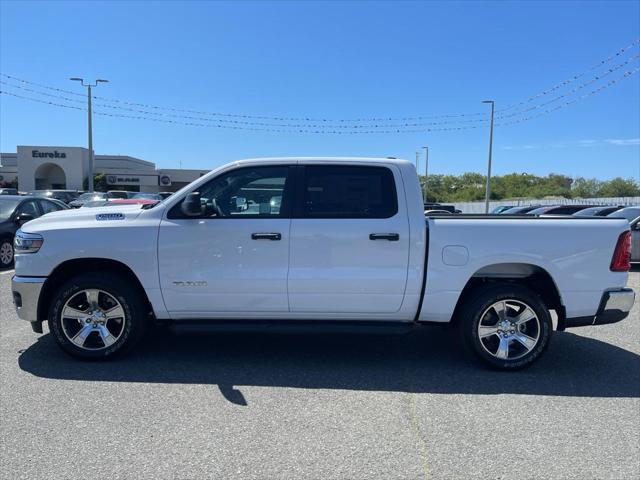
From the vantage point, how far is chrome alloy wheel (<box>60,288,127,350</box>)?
15.5 feet

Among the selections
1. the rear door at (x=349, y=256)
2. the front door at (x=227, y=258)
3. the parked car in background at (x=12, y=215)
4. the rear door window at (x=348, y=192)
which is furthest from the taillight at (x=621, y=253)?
the parked car in background at (x=12, y=215)

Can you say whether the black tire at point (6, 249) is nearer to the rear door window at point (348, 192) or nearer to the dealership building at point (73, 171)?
the rear door window at point (348, 192)

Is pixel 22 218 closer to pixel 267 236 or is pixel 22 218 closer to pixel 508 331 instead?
pixel 267 236

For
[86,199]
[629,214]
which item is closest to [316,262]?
[629,214]

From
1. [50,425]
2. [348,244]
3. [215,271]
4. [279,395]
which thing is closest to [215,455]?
[279,395]

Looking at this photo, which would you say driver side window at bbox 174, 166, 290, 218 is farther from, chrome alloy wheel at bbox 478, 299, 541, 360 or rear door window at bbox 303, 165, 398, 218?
chrome alloy wheel at bbox 478, 299, 541, 360

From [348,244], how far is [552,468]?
2.32m

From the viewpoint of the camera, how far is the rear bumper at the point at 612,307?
15.0 ft

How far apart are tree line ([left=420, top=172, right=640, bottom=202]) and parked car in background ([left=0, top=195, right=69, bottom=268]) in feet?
219

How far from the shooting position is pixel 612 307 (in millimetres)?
4598

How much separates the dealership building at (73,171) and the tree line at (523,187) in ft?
123

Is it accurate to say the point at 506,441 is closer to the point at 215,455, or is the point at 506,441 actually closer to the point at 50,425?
the point at 215,455

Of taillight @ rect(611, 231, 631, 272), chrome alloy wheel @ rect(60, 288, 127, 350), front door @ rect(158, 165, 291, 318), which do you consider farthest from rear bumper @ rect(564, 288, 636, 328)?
chrome alloy wheel @ rect(60, 288, 127, 350)

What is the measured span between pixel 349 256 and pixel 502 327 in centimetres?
161
